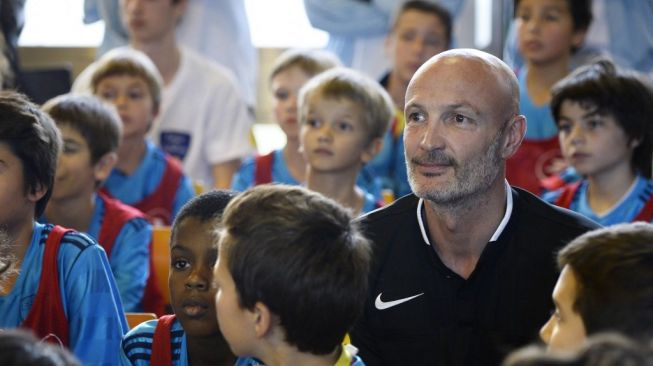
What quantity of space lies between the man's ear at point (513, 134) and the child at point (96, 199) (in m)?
1.15

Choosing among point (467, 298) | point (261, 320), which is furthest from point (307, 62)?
point (261, 320)

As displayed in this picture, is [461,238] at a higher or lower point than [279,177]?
higher

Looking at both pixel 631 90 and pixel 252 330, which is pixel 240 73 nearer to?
pixel 631 90

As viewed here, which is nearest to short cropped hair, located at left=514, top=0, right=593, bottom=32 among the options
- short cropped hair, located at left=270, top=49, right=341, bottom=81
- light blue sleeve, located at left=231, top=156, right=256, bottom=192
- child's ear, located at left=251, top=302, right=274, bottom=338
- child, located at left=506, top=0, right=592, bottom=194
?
child, located at left=506, top=0, right=592, bottom=194

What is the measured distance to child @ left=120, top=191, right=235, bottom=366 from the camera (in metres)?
2.34

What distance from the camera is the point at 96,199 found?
3.47 metres

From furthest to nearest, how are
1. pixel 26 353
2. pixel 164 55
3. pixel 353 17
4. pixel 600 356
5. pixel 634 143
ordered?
pixel 353 17, pixel 164 55, pixel 634 143, pixel 26 353, pixel 600 356

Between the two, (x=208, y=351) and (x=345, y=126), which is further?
(x=345, y=126)

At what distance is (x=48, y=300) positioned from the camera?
246 centimetres

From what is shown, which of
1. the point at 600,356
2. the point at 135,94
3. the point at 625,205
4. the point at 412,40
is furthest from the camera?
the point at 412,40

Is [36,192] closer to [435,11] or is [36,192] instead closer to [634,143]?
[634,143]

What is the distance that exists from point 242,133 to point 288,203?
305 cm

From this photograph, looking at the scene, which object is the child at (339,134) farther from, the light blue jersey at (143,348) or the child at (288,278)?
the child at (288,278)

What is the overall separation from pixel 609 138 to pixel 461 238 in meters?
1.29
